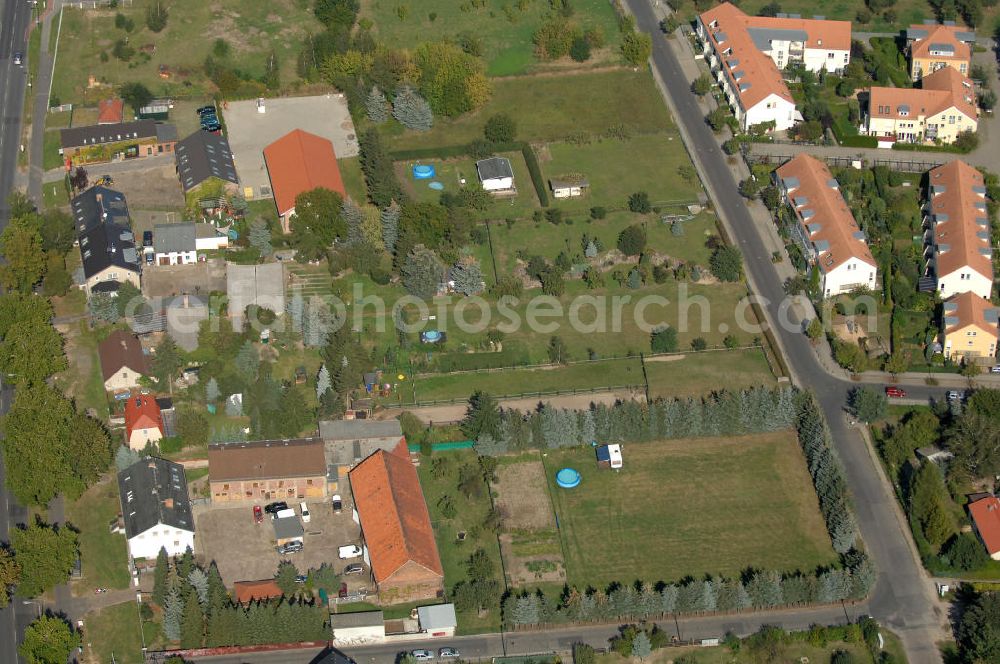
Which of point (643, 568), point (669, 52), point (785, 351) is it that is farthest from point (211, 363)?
point (669, 52)

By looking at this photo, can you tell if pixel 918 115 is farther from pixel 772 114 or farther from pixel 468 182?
pixel 468 182

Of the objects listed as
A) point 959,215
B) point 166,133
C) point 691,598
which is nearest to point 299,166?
→ point 166,133

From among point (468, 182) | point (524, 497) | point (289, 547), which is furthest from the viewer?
point (468, 182)

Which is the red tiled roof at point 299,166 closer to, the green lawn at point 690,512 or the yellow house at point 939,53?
the green lawn at point 690,512

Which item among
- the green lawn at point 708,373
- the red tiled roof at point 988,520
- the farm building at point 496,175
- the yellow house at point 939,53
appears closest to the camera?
the red tiled roof at point 988,520

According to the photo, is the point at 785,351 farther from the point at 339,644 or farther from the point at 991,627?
the point at 339,644

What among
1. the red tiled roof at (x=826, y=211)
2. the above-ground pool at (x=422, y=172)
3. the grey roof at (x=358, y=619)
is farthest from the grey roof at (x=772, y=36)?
the grey roof at (x=358, y=619)
